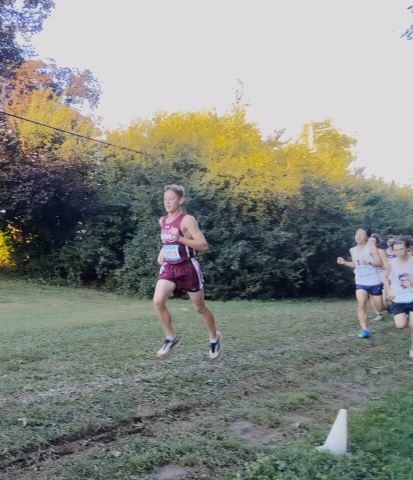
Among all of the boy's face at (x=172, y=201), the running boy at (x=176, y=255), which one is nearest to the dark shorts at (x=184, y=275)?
the running boy at (x=176, y=255)

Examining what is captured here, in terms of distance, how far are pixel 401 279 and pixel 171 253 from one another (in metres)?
3.39

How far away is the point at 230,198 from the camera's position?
57.4 ft

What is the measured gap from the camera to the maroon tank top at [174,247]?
21.8ft

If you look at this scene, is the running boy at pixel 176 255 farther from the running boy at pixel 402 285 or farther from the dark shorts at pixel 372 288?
the dark shorts at pixel 372 288

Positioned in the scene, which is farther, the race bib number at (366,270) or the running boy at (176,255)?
the race bib number at (366,270)

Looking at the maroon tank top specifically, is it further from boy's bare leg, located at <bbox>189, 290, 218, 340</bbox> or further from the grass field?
the grass field

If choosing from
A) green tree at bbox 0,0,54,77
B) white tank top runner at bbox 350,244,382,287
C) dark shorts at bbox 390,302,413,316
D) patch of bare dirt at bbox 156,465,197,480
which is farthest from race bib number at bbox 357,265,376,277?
green tree at bbox 0,0,54,77

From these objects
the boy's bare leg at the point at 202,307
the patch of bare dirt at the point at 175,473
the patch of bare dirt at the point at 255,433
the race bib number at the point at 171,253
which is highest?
the race bib number at the point at 171,253

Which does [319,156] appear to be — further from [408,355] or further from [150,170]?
[408,355]

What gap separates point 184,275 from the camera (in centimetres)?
683

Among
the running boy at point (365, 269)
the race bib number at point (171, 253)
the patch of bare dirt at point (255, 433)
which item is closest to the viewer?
the patch of bare dirt at point (255, 433)

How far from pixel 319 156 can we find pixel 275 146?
4.35 feet

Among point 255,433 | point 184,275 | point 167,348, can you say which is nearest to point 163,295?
point 184,275

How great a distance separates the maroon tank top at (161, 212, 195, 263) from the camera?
262 inches
